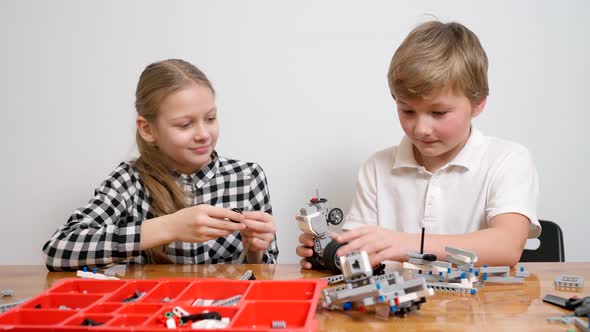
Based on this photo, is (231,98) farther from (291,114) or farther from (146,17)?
(146,17)

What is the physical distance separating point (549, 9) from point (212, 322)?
6.05 feet

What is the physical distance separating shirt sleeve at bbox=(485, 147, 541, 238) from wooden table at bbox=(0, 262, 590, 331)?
7.0 inches

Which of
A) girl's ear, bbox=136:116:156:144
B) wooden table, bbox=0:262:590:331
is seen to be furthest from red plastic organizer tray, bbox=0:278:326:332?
girl's ear, bbox=136:116:156:144

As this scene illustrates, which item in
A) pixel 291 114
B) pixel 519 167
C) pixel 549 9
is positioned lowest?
pixel 519 167

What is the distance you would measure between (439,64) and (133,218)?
3.33 ft

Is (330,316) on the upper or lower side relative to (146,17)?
lower

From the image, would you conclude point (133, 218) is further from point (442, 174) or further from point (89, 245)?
point (442, 174)

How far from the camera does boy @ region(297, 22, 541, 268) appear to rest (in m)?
1.37

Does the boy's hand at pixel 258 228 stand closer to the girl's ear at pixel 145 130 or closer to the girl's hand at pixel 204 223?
the girl's hand at pixel 204 223

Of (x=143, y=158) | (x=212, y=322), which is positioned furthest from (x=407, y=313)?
(x=143, y=158)

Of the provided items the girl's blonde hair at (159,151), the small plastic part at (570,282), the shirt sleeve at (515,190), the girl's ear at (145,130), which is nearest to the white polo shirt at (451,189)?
the shirt sleeve at (515,190)

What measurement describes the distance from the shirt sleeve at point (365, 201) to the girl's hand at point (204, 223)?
1.58ft

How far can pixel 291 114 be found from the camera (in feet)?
7.20

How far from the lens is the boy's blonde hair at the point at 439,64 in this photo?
1469mm
